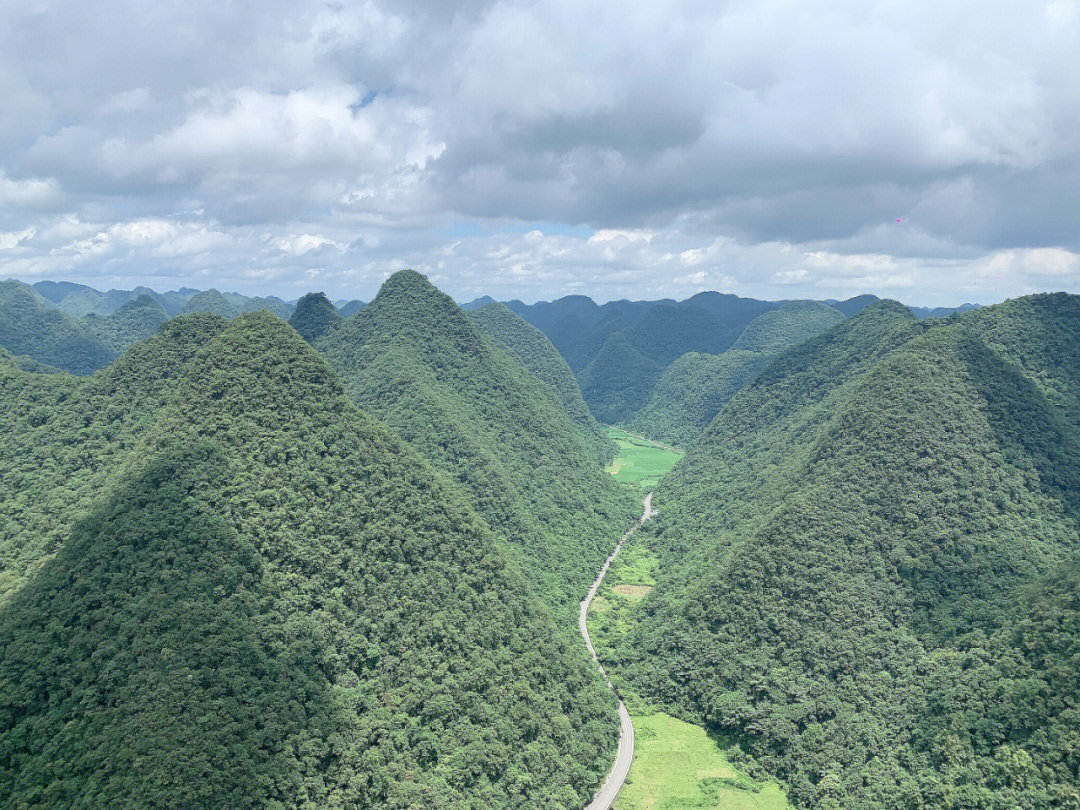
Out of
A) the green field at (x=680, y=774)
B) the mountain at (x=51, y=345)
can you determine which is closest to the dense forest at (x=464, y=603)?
the green field at (x=680, y=774)

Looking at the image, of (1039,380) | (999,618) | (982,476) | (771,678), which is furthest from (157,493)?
(1039,380)

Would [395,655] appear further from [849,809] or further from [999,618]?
[999,618]

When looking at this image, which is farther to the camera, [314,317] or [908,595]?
[314,317]

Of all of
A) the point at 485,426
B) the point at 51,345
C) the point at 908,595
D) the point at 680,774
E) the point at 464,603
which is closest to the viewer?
the point at 680,774

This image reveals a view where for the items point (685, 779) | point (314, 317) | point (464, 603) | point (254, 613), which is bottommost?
point (685, 779)

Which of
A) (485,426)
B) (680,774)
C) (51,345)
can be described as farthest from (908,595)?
(51,345)

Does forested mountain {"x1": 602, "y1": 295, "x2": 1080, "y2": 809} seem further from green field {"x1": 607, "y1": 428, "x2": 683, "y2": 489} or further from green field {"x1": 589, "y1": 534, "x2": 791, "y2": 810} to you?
green field {"x1": 607, "y1": 428, "x2": 683, "y2": 489}

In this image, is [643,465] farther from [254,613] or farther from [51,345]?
[51,345]
